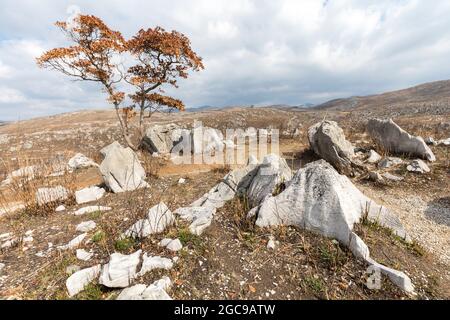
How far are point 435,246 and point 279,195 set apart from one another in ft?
10.7

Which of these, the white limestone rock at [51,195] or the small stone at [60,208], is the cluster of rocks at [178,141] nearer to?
the white limestone rock at [51,195]

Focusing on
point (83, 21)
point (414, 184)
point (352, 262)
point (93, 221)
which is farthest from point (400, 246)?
point (83, 21)

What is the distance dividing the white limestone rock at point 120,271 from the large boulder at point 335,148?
7.89 metres

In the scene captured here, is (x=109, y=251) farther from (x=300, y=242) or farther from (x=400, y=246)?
(x=400, y=246)

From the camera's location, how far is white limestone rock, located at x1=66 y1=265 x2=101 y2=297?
353 centimetres

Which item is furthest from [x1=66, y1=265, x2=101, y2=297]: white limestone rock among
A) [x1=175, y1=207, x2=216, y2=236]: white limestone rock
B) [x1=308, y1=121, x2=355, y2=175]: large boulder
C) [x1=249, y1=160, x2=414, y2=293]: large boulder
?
[x1=308, y1=121, x2=355, y2=175]: large boulder

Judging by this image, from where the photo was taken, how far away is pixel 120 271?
3650 mm

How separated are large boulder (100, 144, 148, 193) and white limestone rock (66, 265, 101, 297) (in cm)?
386

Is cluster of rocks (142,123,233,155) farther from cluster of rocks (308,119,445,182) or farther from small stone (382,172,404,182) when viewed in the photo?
small stone (382,172,404,182)

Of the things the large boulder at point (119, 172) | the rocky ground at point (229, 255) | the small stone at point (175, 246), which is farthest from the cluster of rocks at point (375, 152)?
the small stone at point (175, 246)

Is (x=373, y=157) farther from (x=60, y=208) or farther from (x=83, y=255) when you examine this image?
(x=60, y=208)

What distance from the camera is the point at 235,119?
1603 inches
